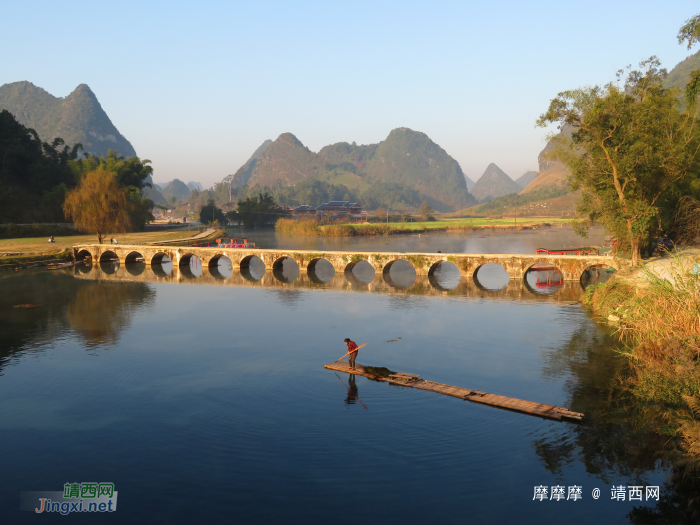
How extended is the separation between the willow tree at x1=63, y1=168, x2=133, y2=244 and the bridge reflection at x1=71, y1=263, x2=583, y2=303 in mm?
6885

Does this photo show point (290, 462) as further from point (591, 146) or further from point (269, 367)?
point (591, 146)

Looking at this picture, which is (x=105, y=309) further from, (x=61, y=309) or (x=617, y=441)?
(x=617, y=441)

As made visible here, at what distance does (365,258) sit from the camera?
67.6 metres

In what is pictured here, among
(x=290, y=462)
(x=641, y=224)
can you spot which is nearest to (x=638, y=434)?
(x=290, y=462)

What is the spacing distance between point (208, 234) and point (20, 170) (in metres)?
42.3

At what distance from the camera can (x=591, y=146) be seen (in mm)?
47531

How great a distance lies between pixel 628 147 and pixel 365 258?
107 feet

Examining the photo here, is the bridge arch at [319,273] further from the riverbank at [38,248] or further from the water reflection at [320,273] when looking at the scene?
the riverbank at [38,248]

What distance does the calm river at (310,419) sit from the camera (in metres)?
17.6

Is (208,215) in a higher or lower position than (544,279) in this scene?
higher

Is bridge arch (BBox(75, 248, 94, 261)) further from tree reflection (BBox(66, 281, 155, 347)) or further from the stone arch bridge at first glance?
tree reflection (BBox(66, 281, 155, 347))

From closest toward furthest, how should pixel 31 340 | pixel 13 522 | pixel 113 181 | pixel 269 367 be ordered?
pixel 13 522
pixel 269 367
pixel 31 340
pixel 113 181

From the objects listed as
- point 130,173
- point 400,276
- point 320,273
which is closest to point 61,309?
point 320,273

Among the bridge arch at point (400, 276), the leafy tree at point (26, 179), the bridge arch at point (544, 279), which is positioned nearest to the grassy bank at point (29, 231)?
the leafy tree at point (26, 179)
